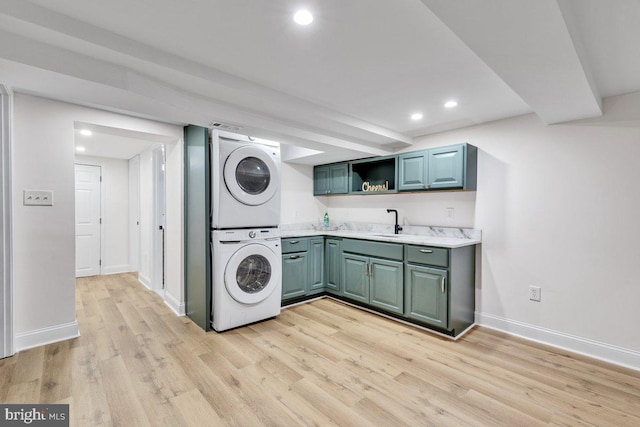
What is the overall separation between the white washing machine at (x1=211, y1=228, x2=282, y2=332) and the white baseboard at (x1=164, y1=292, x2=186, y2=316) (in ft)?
1.96

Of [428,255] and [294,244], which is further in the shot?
[294,244]

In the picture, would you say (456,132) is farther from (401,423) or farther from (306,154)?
(401,423)

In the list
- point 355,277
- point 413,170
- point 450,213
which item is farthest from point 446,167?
point 355,277

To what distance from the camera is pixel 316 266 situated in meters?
3.82

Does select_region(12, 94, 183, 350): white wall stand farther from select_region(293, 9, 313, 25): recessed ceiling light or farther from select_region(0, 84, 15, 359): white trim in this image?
select_region(293, 9, 313, 25): recessed ceiling light

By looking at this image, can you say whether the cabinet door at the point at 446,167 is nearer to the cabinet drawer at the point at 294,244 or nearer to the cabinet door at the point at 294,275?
the cabinet drawer at the point at 294,244

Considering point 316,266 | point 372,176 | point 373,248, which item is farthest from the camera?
point 372,176

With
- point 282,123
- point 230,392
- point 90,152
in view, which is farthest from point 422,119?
point 90,152

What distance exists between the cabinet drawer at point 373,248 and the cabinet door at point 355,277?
0.08 m

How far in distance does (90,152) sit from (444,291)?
5.38 meters

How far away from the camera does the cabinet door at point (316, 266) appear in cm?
375

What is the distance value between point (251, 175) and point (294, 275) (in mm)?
1329

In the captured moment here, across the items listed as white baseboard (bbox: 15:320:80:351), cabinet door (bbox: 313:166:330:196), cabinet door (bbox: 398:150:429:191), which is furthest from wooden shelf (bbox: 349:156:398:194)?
white baseboard (bbox: 15:320:80:351)

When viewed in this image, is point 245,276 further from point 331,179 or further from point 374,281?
point 331,179
